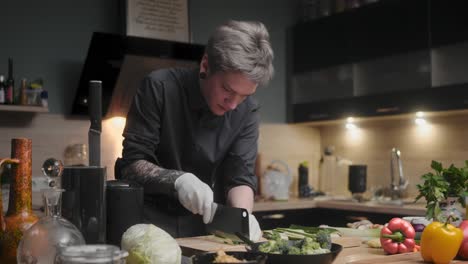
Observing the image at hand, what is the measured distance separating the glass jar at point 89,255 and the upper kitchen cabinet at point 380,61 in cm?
288

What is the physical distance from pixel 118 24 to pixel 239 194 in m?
2.03

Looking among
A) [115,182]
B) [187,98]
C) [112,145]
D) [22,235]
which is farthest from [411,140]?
[22,235]

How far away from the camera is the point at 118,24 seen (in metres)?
3.82

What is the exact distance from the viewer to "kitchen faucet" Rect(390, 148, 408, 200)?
3889 millimetres

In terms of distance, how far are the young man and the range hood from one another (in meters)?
1.32

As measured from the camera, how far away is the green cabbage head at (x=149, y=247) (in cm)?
126

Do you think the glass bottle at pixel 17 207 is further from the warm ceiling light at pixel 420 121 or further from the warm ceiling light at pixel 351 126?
the warm ceiling light at pixel 351 126

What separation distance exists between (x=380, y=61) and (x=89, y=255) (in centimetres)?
331

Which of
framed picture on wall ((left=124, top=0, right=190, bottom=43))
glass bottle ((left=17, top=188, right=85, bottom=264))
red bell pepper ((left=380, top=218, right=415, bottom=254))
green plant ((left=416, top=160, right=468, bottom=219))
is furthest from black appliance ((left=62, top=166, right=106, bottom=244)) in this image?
framed picture on wall ((left=124, top=0, right=190, bottom=43))

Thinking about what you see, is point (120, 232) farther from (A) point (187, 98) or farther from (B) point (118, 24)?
(B) point (118, 24)

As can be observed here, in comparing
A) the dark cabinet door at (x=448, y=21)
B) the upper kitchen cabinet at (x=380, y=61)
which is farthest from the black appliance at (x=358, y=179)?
the dark cabinet door at (x=448, y=21)

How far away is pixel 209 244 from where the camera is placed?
1.72 m

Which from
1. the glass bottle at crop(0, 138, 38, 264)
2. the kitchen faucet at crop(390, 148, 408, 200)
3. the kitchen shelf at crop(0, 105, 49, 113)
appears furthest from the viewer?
the kitchen faucet at crop(390, 148, 408, 200)

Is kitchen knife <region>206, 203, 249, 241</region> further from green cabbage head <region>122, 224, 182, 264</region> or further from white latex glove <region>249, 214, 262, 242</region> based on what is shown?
green cabbage head <region>122, 224, 182, 264</region>
